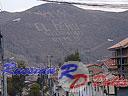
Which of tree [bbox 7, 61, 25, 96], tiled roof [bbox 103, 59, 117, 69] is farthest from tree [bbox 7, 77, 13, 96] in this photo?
tiled roof [bbox 103, 59, 117, 69]

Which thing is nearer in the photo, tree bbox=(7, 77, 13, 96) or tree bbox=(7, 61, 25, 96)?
tree bbox=(7, 77, 13, 96)

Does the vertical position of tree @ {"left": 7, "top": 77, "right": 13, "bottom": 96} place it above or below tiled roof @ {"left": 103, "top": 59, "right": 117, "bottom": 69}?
below

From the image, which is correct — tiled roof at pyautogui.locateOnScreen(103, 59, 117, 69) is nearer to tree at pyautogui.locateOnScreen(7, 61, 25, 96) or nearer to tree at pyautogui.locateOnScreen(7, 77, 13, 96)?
tree at pyautogui.locateOnScreen(7, 61, 25, 96)

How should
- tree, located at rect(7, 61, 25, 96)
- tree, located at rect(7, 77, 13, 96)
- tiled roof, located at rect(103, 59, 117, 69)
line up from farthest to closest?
tree, located at rect(7, 61, 25, 96), tree, located at rect(7, 77, 13, 96), tiled roof, located at rect(103, 59, 117, 69)

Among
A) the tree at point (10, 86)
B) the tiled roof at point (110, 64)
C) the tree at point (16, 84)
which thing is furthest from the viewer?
the tree at point (16, 84)

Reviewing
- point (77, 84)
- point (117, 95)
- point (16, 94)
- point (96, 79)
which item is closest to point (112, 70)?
point (16, 94)

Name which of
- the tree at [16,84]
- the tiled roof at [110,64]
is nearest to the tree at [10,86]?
the tree at [16,84]

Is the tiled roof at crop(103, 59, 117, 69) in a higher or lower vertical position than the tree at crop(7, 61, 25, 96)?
higher

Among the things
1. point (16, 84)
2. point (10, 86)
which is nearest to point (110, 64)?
point (16, 84)

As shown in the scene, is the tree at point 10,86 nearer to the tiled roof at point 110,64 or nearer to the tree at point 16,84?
the tree at point 16,84

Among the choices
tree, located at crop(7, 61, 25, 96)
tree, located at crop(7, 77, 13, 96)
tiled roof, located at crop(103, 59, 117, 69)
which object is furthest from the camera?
tree, located at crop(7, 61, 25, 96)

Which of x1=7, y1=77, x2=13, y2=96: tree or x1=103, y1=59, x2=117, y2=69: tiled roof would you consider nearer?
x1=103, y1=59, x2=117, y2=69: tiled roof

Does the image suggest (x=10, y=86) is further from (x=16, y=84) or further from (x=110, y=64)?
(x=110, y=64)

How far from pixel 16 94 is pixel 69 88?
2646 inches
